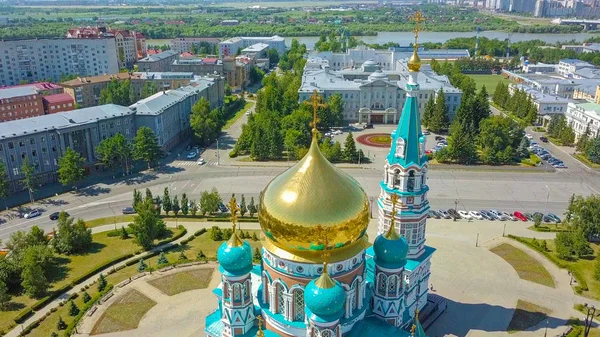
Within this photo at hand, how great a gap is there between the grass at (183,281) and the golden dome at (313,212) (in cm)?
1333

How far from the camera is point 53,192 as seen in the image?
5103 centimetres

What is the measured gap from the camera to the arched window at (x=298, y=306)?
912 inches

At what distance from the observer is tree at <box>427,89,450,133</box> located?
71812mm

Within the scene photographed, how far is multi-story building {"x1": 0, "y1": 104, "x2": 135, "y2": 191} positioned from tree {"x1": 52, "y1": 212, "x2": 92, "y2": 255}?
15481mm

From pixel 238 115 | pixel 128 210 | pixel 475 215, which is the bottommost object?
pixel 128 210

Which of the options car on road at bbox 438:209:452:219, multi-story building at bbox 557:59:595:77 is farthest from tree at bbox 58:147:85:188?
multi-story building at bbox 557:59:595:77

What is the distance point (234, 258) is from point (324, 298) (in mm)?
5144

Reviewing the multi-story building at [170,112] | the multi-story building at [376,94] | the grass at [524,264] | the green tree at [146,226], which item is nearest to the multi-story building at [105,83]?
the multi-story building at [170,112]

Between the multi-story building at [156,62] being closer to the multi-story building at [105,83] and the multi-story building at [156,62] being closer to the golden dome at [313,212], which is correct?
the multi-story building at [105,83]

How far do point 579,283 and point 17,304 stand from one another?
39.1 m

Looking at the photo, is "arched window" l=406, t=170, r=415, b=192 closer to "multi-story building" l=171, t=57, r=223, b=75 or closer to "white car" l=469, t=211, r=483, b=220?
"white car" l=469, t=211, r=483, b=220

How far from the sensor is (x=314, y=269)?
73.8 feet

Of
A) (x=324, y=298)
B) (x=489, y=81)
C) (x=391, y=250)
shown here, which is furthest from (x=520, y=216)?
(x=489, y=81)

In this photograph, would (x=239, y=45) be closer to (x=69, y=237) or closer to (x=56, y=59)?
(x=56, y=59)
